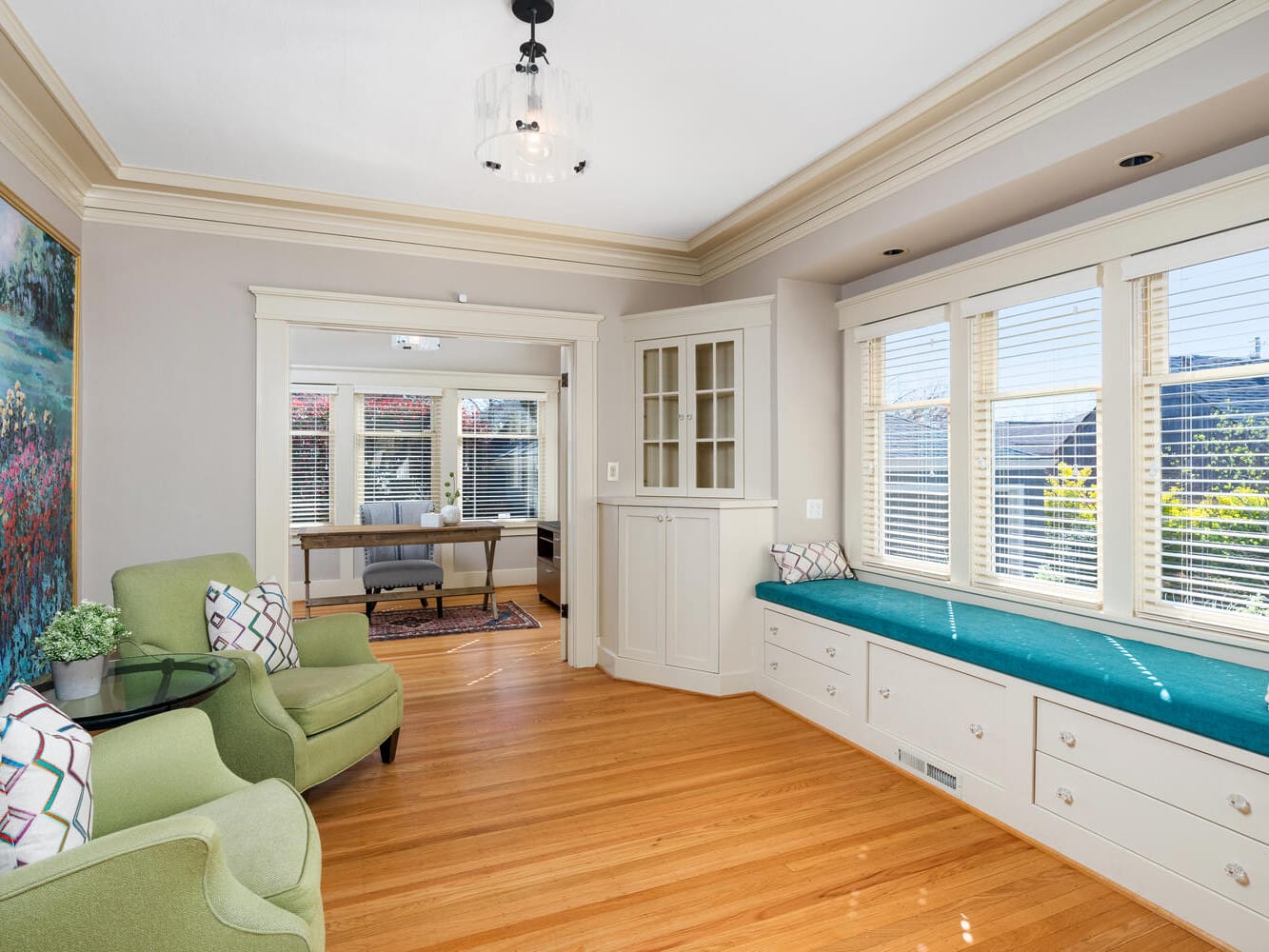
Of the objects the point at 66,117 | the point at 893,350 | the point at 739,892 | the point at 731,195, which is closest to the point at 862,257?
the point at 893,350

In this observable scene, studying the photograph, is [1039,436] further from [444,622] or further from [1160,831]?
[444,622]

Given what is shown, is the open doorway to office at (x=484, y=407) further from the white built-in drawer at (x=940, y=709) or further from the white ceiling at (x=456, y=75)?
the white built-in drawer at (x=940, y=709)

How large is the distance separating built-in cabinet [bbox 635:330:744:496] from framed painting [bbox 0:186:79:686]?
3.03 meters

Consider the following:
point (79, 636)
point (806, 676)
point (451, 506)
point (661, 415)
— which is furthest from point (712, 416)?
point (451, 506)

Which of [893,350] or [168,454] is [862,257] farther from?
[168,454]

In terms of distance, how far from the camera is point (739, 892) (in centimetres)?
220

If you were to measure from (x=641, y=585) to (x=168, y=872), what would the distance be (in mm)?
3216

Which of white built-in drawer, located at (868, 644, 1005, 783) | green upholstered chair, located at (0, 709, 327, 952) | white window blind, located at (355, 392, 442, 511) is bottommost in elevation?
white built-in drawer, located at (868, 644, 1005, 783)

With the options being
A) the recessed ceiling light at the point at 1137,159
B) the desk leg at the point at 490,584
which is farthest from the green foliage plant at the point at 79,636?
the desk leg at the point at 490,584

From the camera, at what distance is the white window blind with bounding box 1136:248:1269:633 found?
238cm

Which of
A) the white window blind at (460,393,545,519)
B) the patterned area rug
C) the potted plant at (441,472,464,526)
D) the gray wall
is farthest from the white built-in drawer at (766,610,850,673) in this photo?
the white window blind at (460,393,545,519)

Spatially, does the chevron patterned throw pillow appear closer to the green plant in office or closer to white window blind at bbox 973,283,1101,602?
white window blind at bbox 973,283,1101,602

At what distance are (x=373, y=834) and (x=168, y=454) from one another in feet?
7.85

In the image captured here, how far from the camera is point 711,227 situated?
436cm
